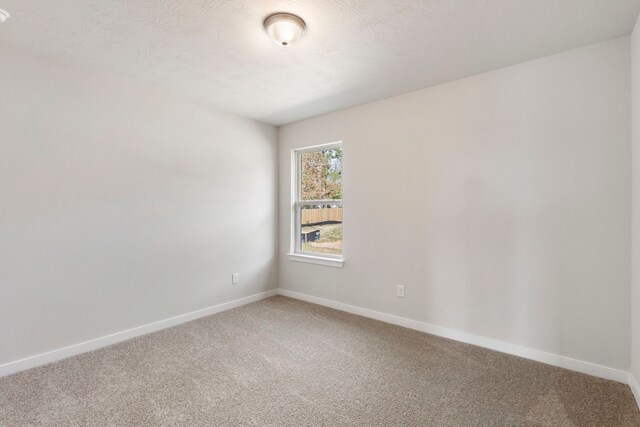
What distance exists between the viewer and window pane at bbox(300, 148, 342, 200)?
146 inches

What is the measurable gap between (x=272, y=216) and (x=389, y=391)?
8.85ft

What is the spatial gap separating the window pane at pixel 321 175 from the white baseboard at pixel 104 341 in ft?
5.32

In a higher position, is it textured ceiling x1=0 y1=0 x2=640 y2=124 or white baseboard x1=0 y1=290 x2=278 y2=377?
textured ceiling x1=0 y1=0 x2=640 y2=124

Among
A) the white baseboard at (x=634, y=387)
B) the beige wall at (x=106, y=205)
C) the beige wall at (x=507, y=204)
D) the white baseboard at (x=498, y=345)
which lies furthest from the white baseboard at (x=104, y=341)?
the white baseboard at (x=634, y=387)

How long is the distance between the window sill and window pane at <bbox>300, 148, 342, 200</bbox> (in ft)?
2.46

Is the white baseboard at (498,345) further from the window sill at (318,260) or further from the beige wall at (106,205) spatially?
the beige wall at (106,205)

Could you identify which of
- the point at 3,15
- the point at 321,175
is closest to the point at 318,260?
the point at 321,175

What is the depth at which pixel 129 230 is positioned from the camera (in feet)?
9.12

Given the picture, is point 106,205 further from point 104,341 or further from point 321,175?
point 321,175

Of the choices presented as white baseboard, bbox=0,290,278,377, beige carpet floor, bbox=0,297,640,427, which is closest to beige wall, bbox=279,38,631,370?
beige carpet floor, bbox=0,297,640,427

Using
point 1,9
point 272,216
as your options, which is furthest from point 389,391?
point 1,9

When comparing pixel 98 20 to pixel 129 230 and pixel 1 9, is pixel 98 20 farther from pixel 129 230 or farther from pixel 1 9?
pixel 129 230

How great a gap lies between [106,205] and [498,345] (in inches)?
138

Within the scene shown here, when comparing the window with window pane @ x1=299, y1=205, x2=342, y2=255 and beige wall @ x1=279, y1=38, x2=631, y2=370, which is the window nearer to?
window pane @ x1=299, y1=205, x2=342, y2=255
